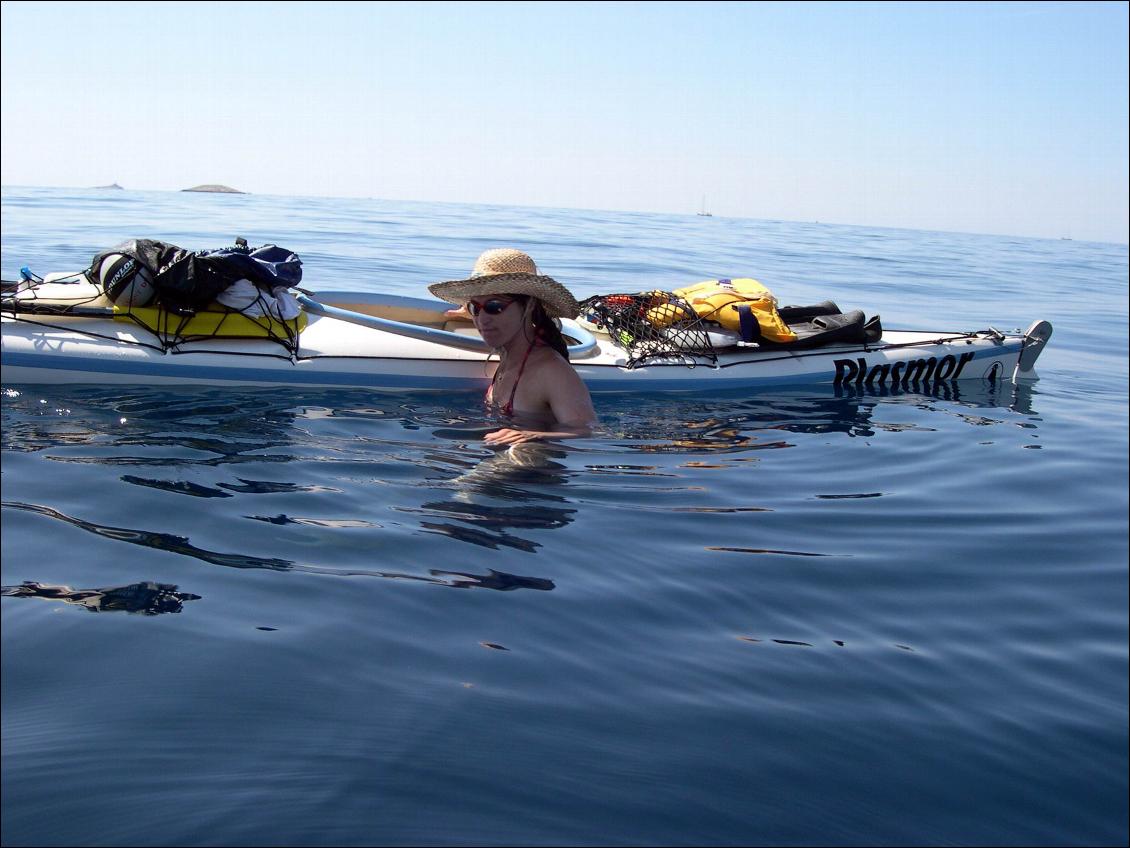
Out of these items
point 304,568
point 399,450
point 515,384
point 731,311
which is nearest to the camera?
point 304,568

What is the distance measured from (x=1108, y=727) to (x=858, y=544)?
5.09 feet

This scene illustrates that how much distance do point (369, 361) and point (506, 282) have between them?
1.94 meters

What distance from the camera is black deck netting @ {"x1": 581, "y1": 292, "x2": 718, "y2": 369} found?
23.9ft

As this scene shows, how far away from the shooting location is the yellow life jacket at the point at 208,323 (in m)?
6.30

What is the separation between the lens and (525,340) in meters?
5.34

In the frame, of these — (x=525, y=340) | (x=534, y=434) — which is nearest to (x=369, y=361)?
(x=525, y=340)

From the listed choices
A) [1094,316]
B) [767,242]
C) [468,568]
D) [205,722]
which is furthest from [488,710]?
[767,242]

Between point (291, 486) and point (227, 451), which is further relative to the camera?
point (227, 451)

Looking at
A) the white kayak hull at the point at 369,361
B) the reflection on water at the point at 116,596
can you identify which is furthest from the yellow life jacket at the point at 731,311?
the reflection on water at the point at 116,596

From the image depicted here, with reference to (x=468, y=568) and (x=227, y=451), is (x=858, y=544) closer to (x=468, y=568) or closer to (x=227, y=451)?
(x=468, y=568)

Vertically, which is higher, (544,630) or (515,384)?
(515,384)

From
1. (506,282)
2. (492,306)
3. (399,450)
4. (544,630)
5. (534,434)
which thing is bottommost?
(544,630)

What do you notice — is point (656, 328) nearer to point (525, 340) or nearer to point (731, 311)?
point (731, 311)

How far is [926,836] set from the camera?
2215 millimetres
